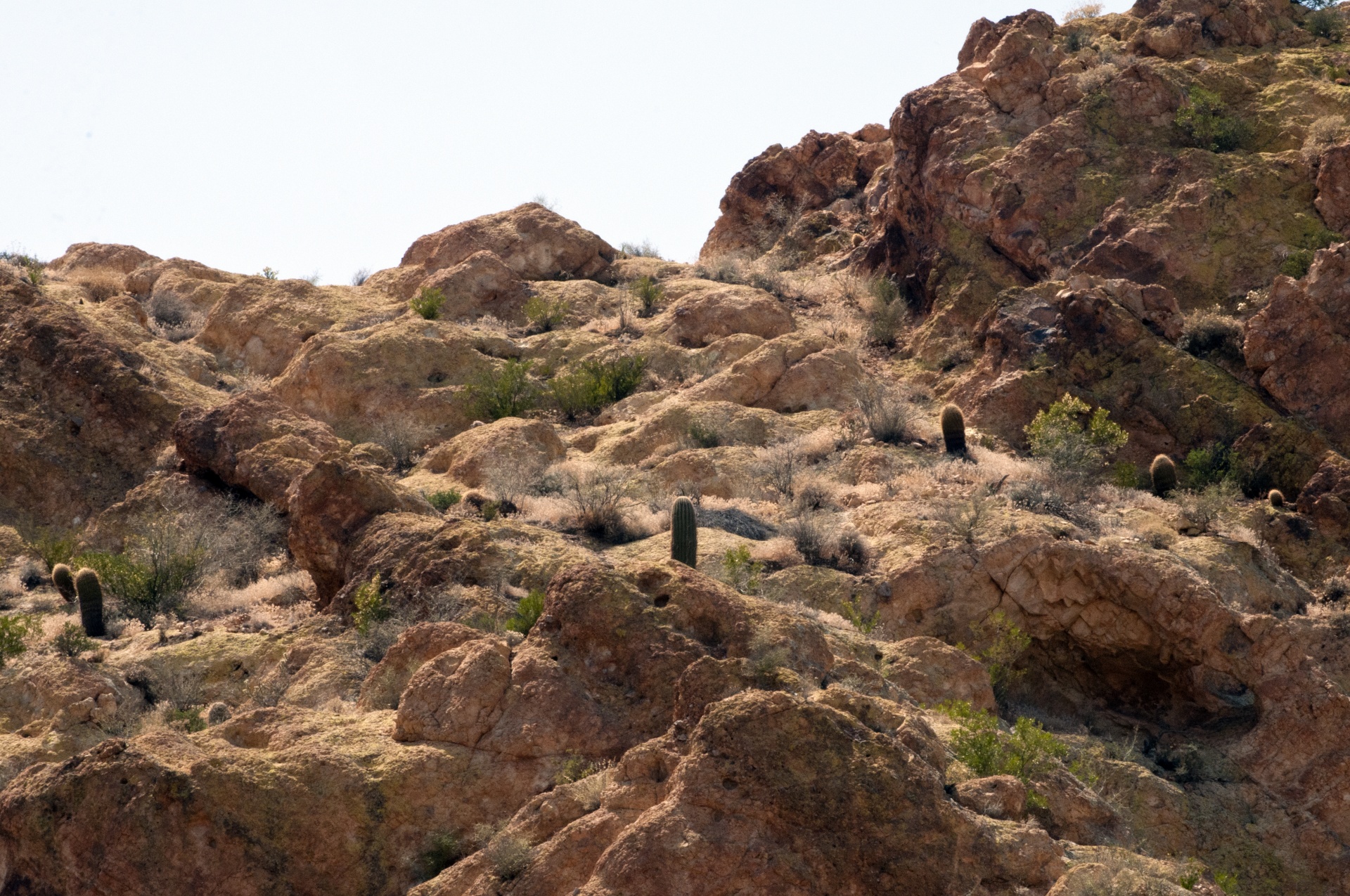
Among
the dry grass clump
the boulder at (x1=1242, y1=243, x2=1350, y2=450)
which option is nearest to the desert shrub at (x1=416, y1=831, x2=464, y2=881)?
the boulder at (x1=1242, y1=243, x2=1350, y2=450)

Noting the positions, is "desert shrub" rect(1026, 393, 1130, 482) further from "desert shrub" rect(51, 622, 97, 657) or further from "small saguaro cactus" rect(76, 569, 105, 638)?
"desert shrub" rect(51, 622, 97, 657)

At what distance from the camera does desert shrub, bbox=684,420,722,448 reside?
2122cm

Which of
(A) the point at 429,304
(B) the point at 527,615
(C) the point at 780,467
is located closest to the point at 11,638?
(B) the point at 527,615

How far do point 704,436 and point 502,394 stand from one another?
429cm

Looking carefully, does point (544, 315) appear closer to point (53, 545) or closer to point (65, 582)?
point (53, 545)

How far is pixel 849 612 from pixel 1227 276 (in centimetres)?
1266

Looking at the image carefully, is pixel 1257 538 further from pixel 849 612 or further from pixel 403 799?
pixel 403 799

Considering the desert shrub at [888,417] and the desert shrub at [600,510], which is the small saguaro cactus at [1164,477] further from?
the desert shrub at [600,510]

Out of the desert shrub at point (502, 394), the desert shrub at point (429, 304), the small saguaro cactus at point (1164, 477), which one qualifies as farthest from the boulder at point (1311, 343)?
the desert shrub at point (429, 304)

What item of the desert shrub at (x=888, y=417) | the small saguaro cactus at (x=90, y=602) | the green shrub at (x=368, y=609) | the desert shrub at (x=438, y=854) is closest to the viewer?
the desert shrub at (x=438, y=854)

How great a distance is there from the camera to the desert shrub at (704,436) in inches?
835

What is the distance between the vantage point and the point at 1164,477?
2006 cm

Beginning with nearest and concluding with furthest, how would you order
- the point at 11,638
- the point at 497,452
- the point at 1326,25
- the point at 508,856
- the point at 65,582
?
the point at 508,856, the point at 11,638, the point at 65,582, the point at 497,452, the point at 1326,25

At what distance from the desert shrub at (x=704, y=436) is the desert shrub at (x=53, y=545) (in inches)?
352
